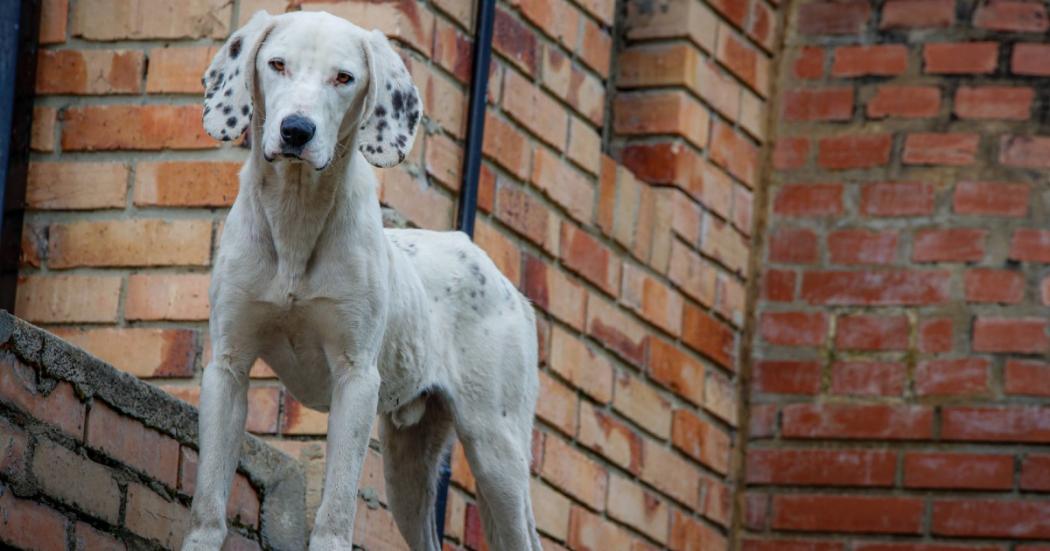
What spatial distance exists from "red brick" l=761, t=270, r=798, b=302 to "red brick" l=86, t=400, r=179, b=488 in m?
2.70

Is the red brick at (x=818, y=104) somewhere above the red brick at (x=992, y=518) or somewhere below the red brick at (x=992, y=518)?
above

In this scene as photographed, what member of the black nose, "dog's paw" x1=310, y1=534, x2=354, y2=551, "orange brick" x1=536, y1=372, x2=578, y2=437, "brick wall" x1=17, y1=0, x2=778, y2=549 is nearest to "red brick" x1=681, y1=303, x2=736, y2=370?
"brick wall" x1=17, y1=0, x2=778, y2=549

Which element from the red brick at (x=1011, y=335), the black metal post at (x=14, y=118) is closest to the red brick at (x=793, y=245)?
the red brick at (x=1011, y=335)

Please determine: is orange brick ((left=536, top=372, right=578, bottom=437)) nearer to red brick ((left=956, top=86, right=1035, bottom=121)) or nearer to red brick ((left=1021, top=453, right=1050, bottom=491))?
red brick ((left=1021, top=453, right=1050, bottom=491))

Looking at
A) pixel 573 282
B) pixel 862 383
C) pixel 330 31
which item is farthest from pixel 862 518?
pixel 330 31

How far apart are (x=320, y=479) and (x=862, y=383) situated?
219 cm

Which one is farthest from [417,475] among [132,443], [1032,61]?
[1032,61]

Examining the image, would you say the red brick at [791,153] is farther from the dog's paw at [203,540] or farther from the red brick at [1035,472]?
the dog's paw at [203,540]

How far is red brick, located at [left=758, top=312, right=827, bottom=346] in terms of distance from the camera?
7234mm

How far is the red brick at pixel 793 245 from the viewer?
287 inches

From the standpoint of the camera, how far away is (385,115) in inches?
176

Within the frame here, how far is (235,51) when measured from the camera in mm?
4402

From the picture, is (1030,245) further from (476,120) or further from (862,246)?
(476,120)

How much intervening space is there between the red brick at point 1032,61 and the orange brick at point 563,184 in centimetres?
138
